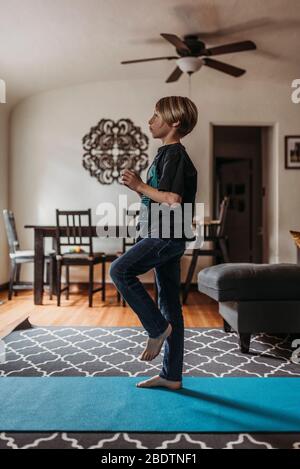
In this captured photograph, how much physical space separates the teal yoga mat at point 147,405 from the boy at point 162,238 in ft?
0.70

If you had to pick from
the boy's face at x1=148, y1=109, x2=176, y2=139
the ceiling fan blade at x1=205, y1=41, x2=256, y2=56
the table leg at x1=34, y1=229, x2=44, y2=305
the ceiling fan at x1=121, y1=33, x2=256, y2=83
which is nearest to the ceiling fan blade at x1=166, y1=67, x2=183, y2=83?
the ceiling fan at x1=121, y1=33, x2=256, y2=83

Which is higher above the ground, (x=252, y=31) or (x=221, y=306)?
(x=252, y=31)

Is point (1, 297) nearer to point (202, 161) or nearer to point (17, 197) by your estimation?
point (17, 197)

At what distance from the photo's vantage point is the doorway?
7148 millimetres

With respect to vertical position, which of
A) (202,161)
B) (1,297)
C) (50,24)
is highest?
(50,24)

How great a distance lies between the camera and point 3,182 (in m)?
5.65

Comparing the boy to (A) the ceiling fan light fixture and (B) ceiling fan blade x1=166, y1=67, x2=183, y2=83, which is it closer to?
(A) the ceiling fan light fixture

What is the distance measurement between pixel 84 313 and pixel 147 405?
2.36m

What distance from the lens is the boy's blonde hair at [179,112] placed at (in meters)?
1.79

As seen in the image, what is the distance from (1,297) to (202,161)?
9.96ft

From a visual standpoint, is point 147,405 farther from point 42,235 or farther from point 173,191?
point 42,235

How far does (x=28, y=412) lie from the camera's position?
65.3 inches

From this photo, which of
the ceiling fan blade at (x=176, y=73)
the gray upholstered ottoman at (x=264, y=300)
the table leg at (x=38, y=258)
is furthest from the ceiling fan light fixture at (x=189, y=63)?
the gray upholstered ottoman at (x=264, y=300)
